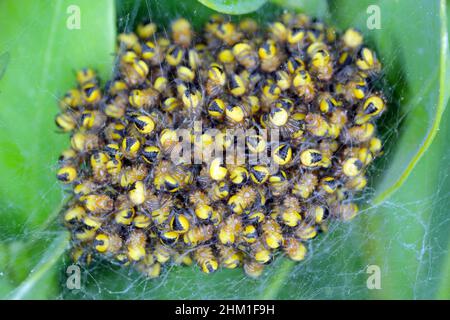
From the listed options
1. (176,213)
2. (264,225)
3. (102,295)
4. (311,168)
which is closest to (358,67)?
(311,168)

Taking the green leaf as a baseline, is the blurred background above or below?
below

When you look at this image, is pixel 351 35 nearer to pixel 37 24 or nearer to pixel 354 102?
pixel 354 102

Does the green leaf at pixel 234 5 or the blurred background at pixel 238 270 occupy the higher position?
the green leaf at pixel 234 5

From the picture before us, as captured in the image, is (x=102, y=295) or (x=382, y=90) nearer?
(x=382, y=90)

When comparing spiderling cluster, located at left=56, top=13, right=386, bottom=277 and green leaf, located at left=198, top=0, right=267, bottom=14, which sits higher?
green leaf, located at left=198, top=0, right=267, bottom=14

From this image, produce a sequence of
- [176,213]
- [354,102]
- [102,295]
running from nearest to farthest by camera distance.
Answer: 1. [176,213]
2. [354,102]
3. [102,295]
